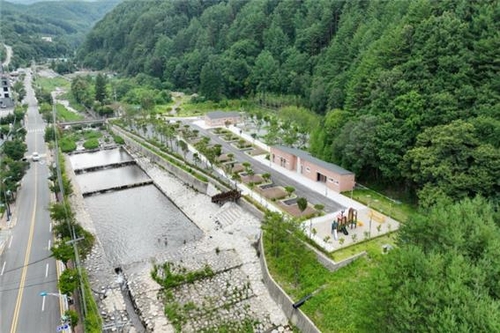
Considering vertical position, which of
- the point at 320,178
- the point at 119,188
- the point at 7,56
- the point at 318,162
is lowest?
the point at 119,188

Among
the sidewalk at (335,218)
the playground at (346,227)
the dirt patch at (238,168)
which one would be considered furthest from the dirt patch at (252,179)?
the playground at (346,227)

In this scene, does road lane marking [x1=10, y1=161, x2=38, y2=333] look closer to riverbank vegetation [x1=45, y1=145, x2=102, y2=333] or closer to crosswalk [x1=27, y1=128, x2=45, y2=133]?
riverbank vegetation [x1=45, y1=145, x2=102, y2=333]

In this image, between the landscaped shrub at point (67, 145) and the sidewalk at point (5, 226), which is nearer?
the sidewalk at point (5, 226)

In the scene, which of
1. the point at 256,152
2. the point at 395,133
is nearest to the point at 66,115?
the point at 256,152

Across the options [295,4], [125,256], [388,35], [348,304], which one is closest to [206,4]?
[295,4]

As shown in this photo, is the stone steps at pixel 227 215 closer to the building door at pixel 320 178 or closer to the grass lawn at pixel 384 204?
the building door at pixel 320 178

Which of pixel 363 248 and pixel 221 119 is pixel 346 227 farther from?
pixel 221 119

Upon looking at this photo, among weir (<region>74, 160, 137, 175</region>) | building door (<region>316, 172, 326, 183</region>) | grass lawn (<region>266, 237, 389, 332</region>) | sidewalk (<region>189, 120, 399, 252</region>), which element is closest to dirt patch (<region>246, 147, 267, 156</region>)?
sidewalk (<region>189, 120, 399, 252</region>)

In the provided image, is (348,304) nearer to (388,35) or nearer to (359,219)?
Answer: (359,219)
